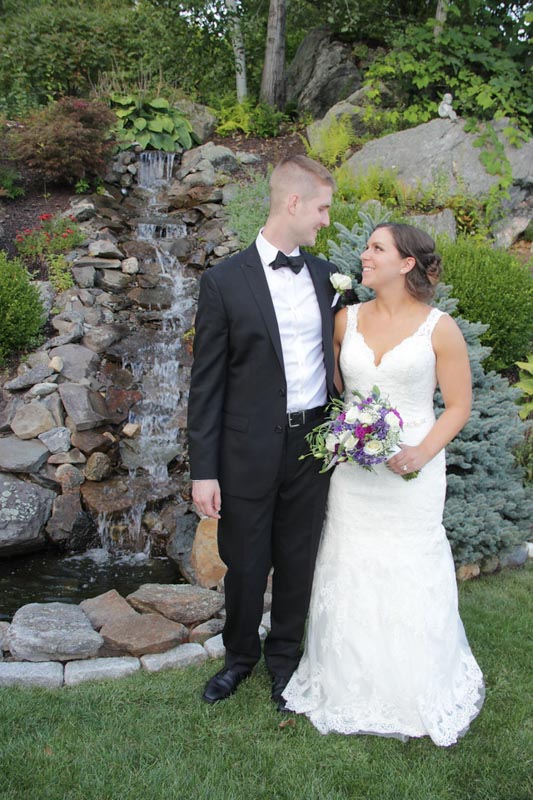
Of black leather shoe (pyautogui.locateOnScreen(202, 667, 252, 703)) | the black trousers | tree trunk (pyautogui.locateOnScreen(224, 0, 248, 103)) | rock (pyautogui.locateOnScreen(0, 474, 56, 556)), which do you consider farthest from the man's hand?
tree trunk (pyautogui.locateOnScreen(224, 0, 248, 103))

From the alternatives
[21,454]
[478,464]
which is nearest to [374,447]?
[478,464]

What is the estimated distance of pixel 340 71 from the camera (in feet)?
38.5

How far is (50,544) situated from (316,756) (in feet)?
10.8

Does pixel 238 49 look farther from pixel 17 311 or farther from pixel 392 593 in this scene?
pixel 392 593

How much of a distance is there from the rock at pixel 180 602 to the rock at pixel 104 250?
501 centimetres

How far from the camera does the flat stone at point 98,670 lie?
3.37 metres

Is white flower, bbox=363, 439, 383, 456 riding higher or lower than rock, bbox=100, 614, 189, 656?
higher

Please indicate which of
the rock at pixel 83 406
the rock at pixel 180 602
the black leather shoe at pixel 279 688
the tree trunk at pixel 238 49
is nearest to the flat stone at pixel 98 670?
the rock at pixel 180 602

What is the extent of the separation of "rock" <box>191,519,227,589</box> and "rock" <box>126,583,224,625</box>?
0.41 meters

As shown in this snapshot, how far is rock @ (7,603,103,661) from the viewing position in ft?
11.6

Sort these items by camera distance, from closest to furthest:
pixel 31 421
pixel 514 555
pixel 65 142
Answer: pixel 514 555, pixel 31 421, pixel 65 142

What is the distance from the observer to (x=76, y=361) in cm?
663

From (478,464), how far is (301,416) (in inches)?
75.8

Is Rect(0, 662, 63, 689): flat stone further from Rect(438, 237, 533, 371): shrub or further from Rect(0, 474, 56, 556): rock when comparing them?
Rect(438, 237, 533, 371): shrub
